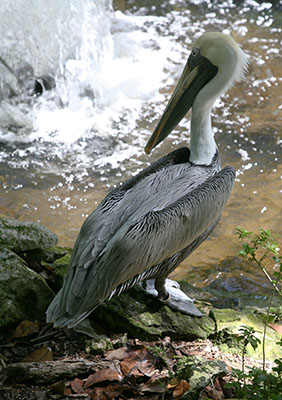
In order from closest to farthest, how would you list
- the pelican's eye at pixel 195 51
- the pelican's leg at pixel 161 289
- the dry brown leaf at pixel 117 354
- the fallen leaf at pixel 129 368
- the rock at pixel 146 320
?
the fallen leaf at pixel 129 368 < the dry brown leaf at pixel 117 354 < the rock at pixel 146 320 < the pelican's leg at pixel 161 289 < the pelican's eye at pixel 195 51

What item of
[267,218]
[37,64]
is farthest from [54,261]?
[37,64]

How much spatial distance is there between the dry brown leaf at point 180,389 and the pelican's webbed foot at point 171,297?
71cm

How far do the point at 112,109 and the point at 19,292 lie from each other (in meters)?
4.32

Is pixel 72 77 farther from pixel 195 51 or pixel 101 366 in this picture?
pixel 101 366

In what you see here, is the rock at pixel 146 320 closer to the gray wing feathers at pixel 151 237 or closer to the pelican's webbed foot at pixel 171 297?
the pelican's webbed foot at pixel 171 297

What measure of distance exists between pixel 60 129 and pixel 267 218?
2872 mm

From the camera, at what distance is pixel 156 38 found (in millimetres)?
8992

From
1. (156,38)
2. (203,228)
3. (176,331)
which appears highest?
(156,38)

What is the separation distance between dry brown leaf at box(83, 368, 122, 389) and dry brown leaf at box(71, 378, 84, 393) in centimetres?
2

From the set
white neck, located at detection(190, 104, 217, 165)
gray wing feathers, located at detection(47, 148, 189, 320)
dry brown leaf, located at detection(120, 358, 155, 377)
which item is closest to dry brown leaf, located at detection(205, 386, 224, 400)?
dry brown leaf, located at detection(120, 358, 155, 377)

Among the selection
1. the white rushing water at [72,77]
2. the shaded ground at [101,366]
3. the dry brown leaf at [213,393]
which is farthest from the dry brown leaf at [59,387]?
the white rushing water at [72,77]

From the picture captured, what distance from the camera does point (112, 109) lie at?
7.11m

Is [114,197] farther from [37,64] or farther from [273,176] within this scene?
[37,64]

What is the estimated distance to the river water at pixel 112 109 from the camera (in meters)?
5.46
